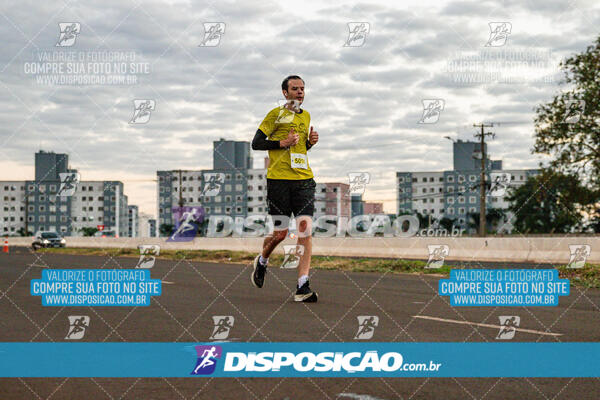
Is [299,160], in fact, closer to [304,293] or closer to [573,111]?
[304,293]

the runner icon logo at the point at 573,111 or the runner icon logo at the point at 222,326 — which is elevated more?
the runner icon logo at the point at 573,111

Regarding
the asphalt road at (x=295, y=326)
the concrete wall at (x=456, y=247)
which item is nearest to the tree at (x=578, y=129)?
the concrete wall at (x=456, y=247)

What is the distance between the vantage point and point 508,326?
6637mm

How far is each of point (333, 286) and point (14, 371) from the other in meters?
7.18

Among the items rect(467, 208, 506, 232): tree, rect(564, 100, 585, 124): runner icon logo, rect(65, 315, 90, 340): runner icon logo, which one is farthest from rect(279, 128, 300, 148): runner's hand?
rect(467, 208, 506, 232): tree

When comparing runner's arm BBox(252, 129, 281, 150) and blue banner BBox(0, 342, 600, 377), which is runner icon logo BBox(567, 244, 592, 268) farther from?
runner's arm BBox(252, 129, 281, 150)

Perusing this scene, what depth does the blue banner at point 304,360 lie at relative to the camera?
443cm

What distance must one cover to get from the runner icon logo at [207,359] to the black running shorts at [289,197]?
3.73 feet

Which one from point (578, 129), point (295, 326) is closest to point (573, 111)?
point (578, 129)

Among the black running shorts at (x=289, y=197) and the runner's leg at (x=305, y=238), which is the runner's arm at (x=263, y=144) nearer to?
the black running shorts at (x=289, y=197)

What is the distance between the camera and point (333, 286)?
37.5ft

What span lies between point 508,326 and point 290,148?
9.99ft

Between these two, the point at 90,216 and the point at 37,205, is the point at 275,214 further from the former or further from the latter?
the point at 37,205

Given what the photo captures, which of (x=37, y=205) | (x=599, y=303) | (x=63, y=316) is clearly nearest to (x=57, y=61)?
(x=63, y=316)
